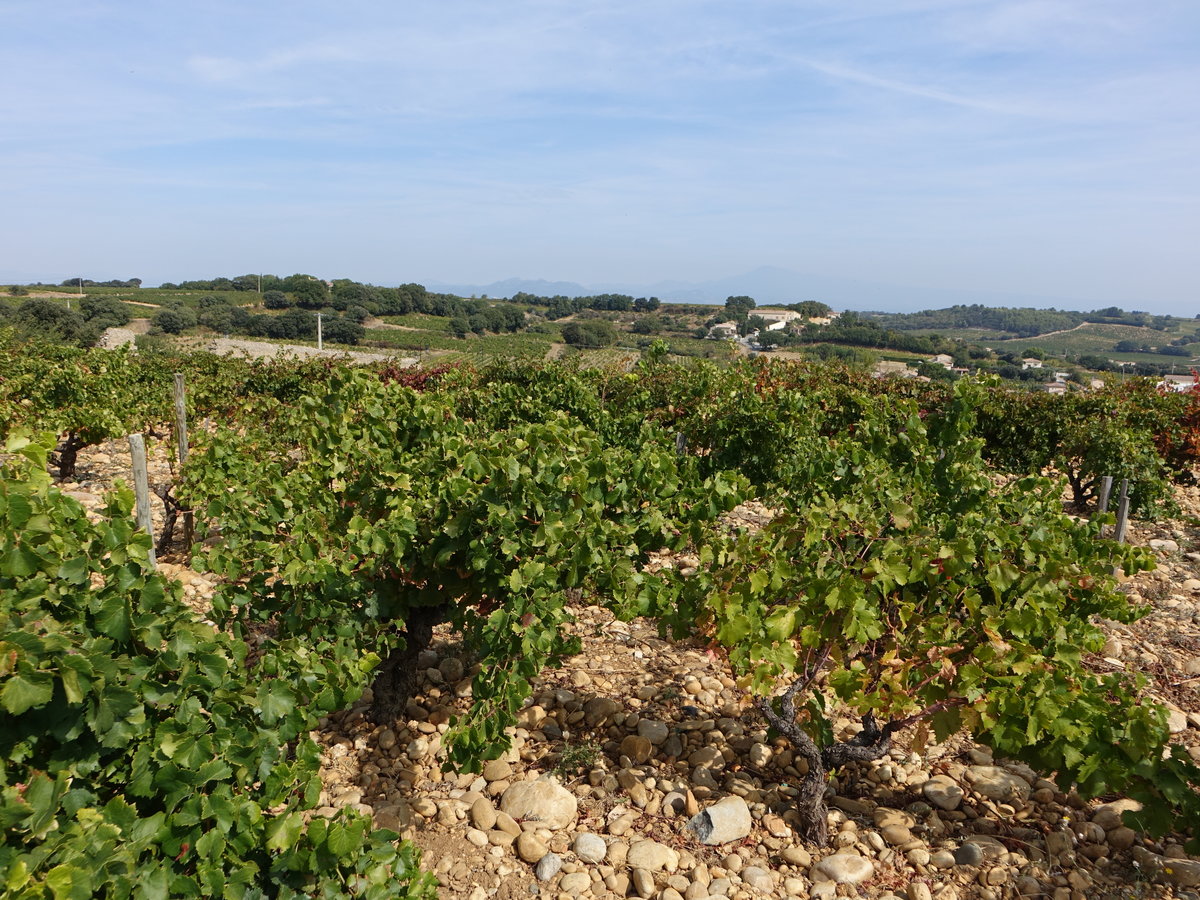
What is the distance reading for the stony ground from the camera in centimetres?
351

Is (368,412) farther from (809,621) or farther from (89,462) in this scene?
(89,462)

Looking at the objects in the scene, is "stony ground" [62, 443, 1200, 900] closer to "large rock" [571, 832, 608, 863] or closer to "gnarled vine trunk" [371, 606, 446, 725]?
"large rock" [571, 832, 608, 863]

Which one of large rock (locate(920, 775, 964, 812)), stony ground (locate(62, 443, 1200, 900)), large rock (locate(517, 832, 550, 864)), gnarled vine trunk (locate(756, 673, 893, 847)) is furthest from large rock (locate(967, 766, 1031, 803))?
large rock (locate(517, 832, 550, 864))

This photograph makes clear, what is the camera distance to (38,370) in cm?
1130

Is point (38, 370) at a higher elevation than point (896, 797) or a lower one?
higher

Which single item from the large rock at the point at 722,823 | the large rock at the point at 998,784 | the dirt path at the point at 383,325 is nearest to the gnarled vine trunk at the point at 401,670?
the large rock at the point at 722,823

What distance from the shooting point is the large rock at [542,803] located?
398cm

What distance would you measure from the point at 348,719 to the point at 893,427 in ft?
25.8

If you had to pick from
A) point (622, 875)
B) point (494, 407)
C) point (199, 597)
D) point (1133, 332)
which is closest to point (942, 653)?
point (622, 875)

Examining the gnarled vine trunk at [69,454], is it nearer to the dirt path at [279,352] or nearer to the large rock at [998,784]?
the dirt path at [279,352]

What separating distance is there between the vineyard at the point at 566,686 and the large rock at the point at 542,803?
0.01m

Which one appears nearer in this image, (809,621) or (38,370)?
(809,621)

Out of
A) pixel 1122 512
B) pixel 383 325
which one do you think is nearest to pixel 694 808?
pixel 1122 512

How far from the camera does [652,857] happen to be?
366 cm
